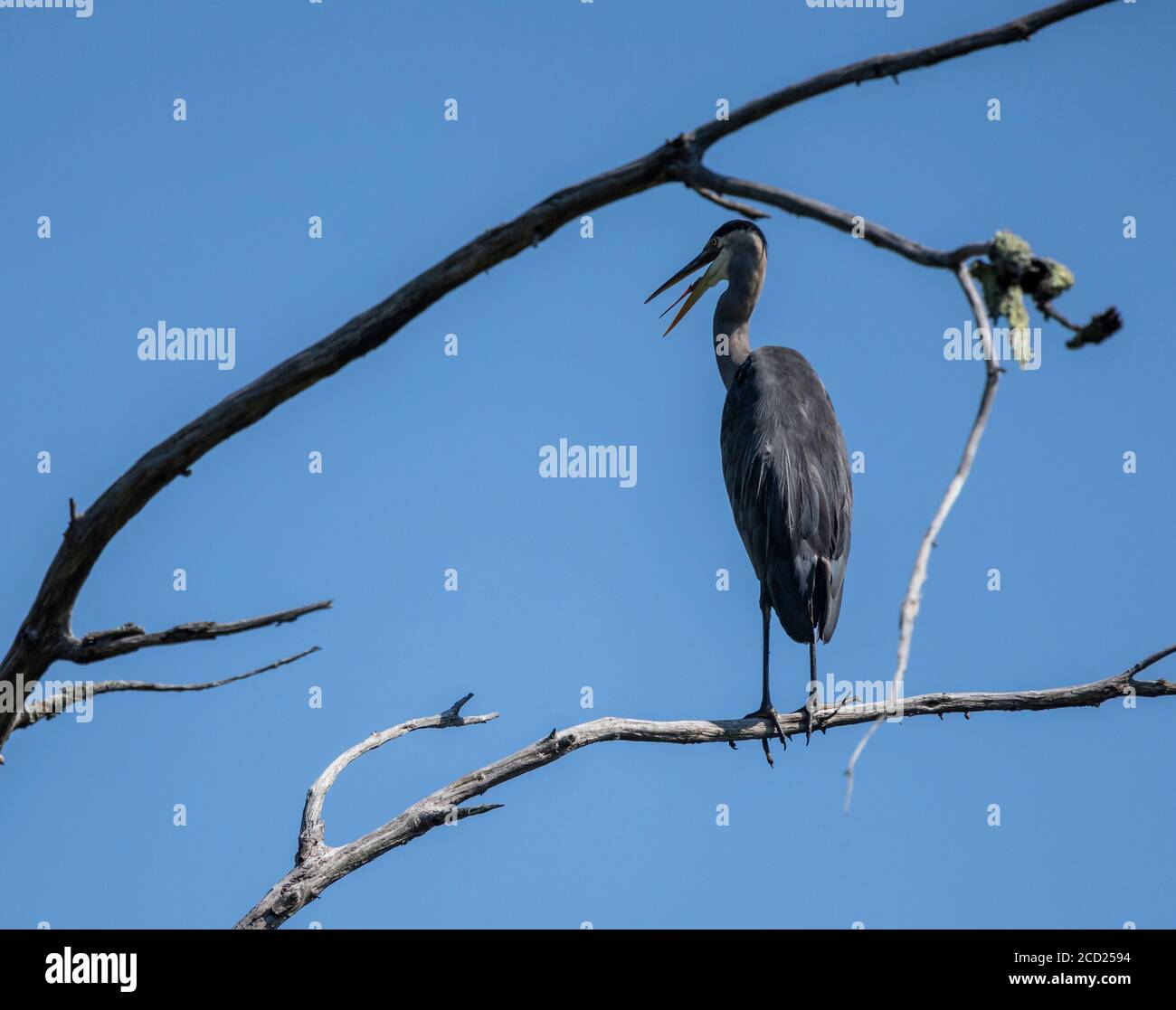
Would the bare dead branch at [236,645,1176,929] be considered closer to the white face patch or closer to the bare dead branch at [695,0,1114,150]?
the bare dead branch at [695,0,1114,150]

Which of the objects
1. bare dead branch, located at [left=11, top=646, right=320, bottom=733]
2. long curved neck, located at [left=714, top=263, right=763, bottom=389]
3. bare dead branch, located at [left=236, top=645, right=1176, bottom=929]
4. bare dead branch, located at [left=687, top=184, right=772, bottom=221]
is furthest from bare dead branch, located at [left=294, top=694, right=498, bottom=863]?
long curved neck, located at [left=714, top=263, right=763, bottom=389]

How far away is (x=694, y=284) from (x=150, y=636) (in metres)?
7.13

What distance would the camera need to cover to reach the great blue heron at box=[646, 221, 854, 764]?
7.40 metres

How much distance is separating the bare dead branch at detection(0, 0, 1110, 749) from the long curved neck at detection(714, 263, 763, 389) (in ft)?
21.2

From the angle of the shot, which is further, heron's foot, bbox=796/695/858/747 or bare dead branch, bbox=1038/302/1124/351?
heron's foot, bbox=796/695/858/747

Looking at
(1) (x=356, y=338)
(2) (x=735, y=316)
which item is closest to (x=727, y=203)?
(1) (x=356, y=338)

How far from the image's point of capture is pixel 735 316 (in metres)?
9.71

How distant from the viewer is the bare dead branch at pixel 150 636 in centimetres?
346

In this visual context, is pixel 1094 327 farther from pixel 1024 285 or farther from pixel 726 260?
pixel 726 260

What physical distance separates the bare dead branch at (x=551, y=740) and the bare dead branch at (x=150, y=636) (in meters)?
1.71
